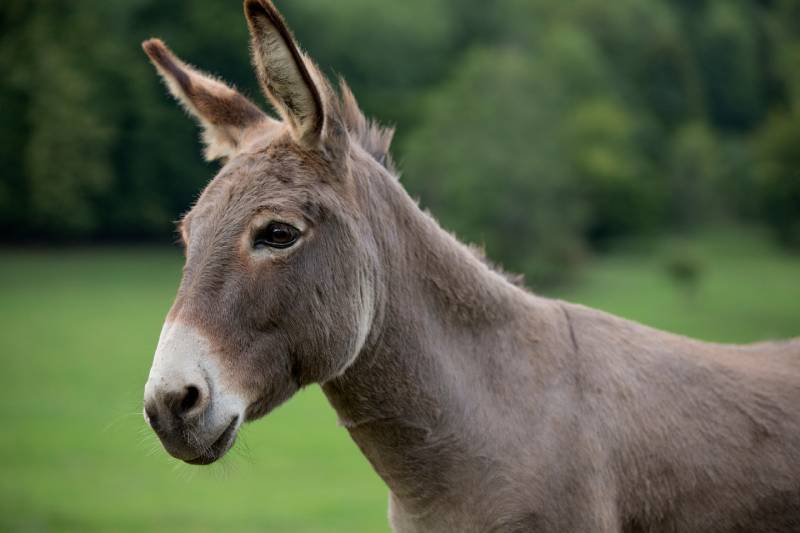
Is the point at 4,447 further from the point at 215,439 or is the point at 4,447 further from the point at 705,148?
the point at 705,148

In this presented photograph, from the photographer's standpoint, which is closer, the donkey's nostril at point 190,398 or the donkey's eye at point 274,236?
the donkey's nostril at point 190,398

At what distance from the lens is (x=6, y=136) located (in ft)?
203

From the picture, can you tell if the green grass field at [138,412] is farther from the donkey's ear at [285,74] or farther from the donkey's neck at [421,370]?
the donkey's ear at [285,74]

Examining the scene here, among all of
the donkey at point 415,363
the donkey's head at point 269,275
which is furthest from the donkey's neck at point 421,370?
the donkey's head at point 269,275

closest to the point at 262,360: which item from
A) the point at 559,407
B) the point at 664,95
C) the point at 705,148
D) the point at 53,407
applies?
the point at 559,407

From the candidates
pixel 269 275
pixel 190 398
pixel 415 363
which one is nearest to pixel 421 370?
pixel 415 363

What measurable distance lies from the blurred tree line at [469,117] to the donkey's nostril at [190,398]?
42728mm

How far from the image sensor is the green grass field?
16.5 meters

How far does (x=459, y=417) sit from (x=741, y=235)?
8473 cm

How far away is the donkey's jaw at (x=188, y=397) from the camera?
307 centimetres

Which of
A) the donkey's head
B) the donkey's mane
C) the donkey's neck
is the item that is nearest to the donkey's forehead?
the donkey's head

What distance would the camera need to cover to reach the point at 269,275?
334 cm

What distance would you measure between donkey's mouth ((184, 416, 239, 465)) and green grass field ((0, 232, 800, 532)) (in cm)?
32

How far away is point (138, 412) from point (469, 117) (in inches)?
2381
